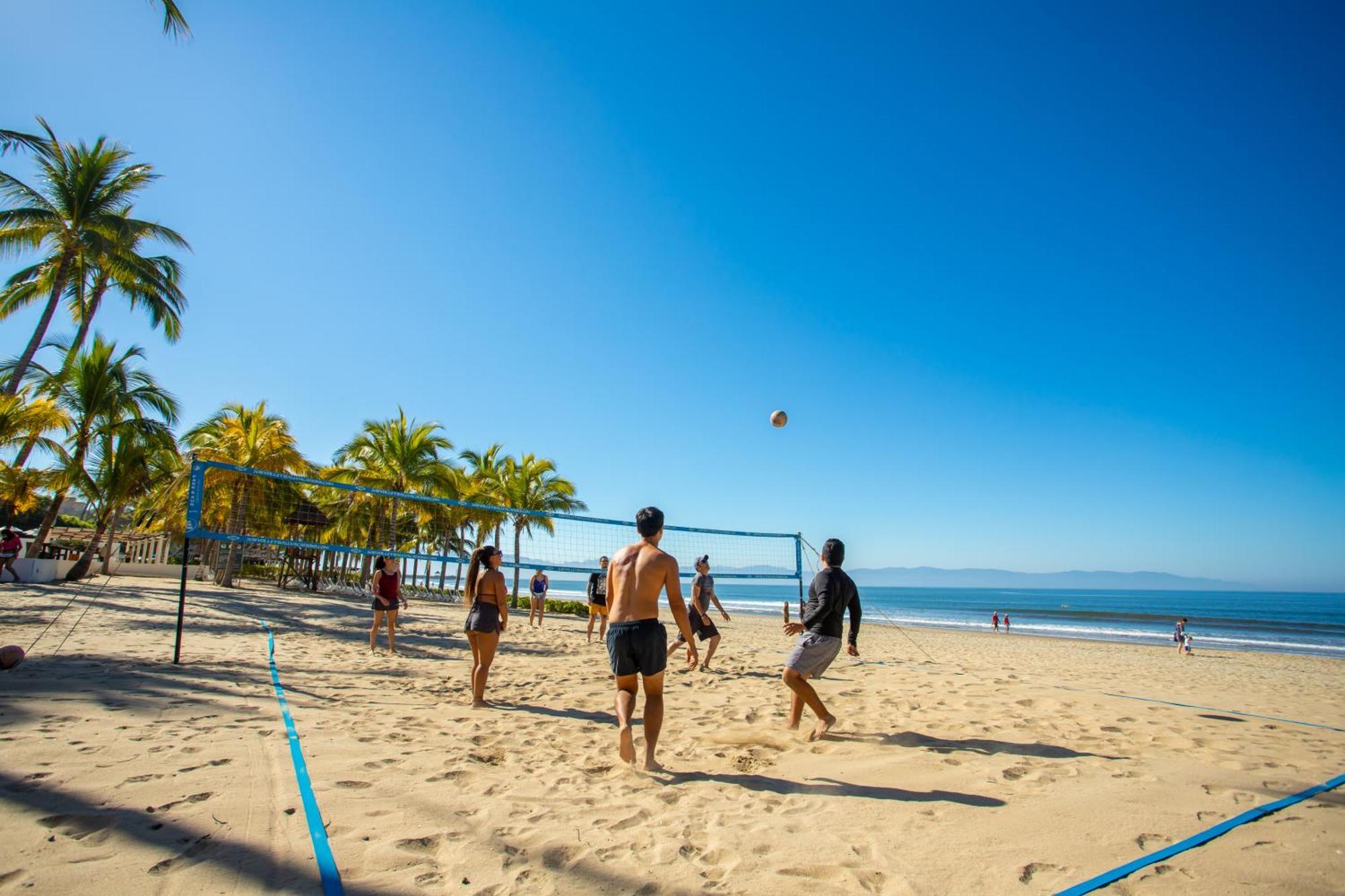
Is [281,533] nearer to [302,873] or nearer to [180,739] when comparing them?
[180,739]

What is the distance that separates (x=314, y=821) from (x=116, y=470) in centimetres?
2141

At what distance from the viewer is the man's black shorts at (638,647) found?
350 centimetres

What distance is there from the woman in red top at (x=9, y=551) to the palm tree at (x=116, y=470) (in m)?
2.85

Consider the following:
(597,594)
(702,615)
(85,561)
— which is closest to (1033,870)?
(702,615)

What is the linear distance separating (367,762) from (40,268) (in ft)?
61.7

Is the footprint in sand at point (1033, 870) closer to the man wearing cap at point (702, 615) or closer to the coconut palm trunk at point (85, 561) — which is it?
the man wearing cap at point (702, 615)

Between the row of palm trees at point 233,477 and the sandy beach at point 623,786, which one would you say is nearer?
the sandy beach at point 623,786

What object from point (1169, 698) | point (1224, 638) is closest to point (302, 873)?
point (1169, 698)

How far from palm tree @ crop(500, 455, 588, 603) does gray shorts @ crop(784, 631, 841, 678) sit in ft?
74.4

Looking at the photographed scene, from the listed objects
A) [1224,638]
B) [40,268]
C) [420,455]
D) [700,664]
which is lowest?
[1224,638]

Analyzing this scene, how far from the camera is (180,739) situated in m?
3.59

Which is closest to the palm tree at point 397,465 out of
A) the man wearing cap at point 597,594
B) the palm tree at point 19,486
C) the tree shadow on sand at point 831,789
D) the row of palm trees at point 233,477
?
Answer: the row of palm trees at point 233,477

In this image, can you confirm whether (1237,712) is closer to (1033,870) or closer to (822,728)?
(822,728)

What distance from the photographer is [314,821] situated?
8.20 ft
